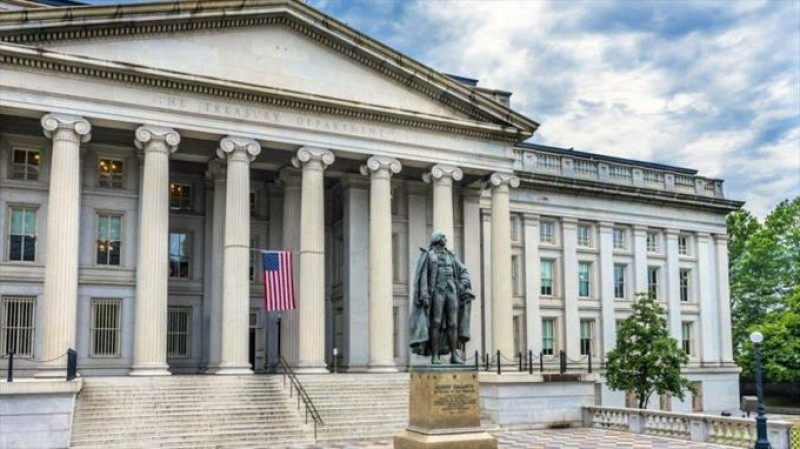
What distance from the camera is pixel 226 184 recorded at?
30578 millimetres

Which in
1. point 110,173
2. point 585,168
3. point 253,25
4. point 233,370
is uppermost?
point 253,25

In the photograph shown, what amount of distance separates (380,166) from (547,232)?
1425 cm

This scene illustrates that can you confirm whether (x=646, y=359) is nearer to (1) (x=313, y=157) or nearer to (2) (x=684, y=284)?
(2) (x=684, y=284)

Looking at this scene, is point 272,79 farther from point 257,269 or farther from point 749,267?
point 749,267

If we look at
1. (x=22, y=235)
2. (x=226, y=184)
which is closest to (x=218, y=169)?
(x=226, y=184)

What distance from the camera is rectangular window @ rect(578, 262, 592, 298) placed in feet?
142

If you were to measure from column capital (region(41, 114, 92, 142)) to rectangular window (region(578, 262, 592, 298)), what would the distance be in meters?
26.6

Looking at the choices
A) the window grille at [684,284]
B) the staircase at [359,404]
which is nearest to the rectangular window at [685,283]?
the window grille at [684,284]

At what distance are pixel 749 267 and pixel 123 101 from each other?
1835 inches

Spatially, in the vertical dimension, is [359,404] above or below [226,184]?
below

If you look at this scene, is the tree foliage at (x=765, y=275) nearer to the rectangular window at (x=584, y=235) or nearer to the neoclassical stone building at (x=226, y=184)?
the rectangular window at (x=584, y=235)

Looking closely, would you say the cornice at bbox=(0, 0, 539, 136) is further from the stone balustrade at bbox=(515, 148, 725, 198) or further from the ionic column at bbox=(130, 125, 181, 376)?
the stone balustrade at bbox=(515, 148, 725, 198)

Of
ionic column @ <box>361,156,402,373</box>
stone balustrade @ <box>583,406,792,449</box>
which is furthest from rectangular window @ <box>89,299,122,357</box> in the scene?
stone balustrade @ <box>583,406,792,449</box>

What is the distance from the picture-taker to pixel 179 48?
93.2 ft
